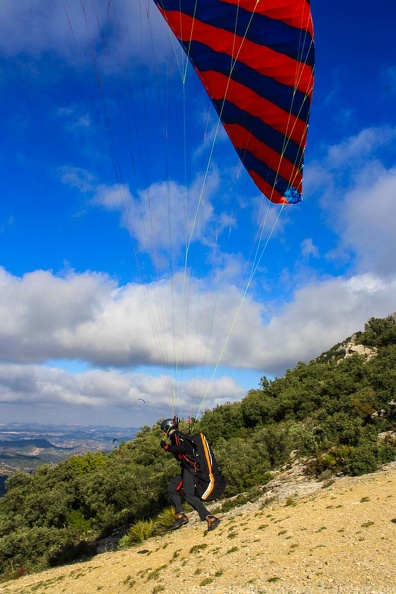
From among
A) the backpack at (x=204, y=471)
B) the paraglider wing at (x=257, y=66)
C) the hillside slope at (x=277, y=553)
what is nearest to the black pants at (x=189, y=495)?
the backpack at (x=204, y=471)

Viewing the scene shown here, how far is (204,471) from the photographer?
7336 millimetres

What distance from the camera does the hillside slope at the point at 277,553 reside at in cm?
534

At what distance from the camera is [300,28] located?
7.75 m

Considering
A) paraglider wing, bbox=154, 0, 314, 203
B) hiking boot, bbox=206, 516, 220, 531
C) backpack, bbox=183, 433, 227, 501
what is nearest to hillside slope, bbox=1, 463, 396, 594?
hiking boot, bbox=206, 516, 220, 531

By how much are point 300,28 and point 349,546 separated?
941 centimetres

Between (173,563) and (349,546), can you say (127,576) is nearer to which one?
(173,563)

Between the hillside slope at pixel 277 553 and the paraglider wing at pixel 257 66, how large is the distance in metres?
7.96

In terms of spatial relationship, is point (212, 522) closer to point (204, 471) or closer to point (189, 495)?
point (189, 495)

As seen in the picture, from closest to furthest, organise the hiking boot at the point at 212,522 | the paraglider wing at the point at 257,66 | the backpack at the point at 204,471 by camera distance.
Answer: the backpack at the point at 204,471
the hiking boot at the point at 212,522
the paraglider wing at the point at 257,66

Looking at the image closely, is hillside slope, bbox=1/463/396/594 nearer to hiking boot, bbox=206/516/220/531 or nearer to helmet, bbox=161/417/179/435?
hiking boot, bbox=206/516/220/531

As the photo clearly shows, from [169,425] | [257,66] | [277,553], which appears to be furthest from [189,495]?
[257,66]

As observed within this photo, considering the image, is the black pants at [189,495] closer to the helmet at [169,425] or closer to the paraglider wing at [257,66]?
the helmet at [169,425]

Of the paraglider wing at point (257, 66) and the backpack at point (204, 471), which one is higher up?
the paraglider wing at point (257, 66)

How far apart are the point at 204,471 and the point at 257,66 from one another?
847 cm
